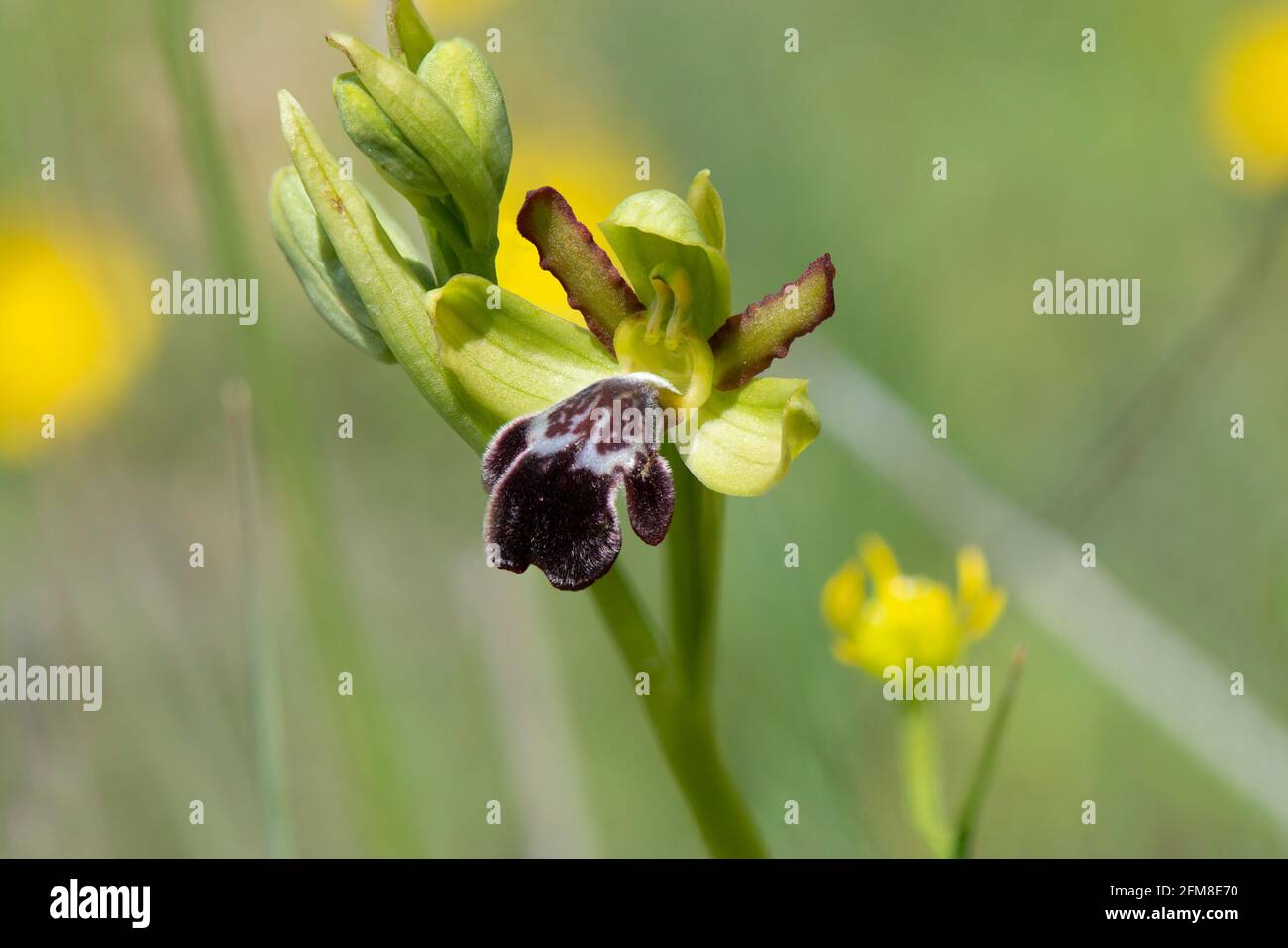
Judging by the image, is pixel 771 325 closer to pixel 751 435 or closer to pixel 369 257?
pixel 751 435

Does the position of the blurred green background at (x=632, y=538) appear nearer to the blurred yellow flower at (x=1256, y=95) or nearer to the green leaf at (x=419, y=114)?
the blurred yellow flower at (x=1256, y=95)

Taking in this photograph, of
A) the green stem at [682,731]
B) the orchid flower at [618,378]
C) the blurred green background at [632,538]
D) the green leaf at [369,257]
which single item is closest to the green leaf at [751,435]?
the orchid flower at [618,378]

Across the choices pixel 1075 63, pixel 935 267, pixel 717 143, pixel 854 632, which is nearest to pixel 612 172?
pixel 717 143

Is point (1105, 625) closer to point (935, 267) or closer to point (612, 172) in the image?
point (935, 267)

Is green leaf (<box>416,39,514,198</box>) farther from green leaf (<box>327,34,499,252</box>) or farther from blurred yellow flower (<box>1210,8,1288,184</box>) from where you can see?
blurred yellow flower (<box>1210,8,1288,184</box>)

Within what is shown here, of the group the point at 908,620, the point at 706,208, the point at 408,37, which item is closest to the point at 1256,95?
the point at 908,620
